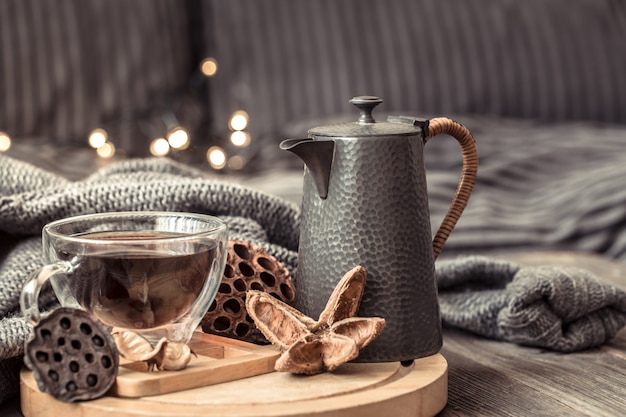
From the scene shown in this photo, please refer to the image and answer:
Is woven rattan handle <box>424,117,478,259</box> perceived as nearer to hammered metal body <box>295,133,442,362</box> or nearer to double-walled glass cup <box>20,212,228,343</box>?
hammered metal body <box>295,133,442,362</box>

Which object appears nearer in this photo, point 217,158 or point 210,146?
point 217,158

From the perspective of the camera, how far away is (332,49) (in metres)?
1.93

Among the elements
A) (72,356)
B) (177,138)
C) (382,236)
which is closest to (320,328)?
(382,236)

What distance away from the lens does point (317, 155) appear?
0.73 m

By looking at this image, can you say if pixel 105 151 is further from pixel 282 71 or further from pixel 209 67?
pixel 282 71

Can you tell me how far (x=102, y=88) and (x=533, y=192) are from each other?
2.95 feet

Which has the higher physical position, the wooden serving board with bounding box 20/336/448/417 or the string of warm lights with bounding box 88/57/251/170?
the string of warm lights with bounding box 88/57/251/170

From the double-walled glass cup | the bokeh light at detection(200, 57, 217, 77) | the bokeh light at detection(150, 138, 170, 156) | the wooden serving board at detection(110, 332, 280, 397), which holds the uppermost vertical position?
the bokeh light at detection(200, 57, 217, 77)

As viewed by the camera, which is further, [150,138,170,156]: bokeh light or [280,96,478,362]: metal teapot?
[150,138,170,156]: bokeh light

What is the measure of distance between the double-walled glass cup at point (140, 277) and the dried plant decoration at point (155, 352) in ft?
0.06

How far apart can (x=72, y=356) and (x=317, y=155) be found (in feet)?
0.82

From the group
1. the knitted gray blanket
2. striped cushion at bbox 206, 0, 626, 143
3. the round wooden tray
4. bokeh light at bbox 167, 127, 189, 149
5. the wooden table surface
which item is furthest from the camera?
striped cushion at bbox 206, 0, 626, 143

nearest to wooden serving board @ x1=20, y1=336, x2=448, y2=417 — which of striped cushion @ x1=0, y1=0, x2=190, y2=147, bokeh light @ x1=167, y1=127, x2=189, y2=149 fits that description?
bokeh light @ x1=167, y1=127, x2=189, y2=149

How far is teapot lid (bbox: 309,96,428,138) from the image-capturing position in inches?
28.6
